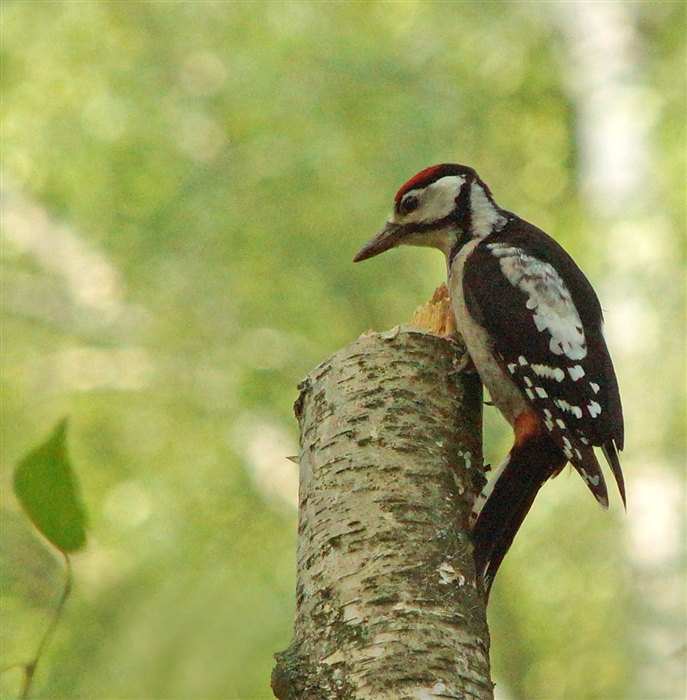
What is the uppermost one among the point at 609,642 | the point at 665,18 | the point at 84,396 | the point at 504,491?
the point at 665,18

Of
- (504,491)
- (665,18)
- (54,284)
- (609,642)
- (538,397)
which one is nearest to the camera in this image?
(504,491)

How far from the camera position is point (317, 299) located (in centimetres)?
679

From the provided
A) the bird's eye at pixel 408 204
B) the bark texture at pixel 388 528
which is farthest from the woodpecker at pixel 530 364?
the bird's eye at pixel 408 204

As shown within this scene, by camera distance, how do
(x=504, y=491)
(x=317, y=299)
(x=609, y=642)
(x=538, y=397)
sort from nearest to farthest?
1. (x=504, y=491)
2. (x=538, y=397)
3. (x=609, y=642)
4. (x=317, y=299)

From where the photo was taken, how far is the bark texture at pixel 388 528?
1.65 metres

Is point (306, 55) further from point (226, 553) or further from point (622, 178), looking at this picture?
point (226, 553)

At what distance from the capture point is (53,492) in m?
1.10

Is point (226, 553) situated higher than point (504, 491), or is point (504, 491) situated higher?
point (226, 553)

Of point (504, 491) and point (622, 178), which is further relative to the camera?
point (622, 178)

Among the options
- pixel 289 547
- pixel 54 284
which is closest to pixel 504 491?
pixel 289 547

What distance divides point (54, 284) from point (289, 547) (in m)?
2.74

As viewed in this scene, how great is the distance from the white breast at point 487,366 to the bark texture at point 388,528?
0.09 m

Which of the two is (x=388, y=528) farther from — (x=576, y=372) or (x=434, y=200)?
(x=434, y=200)

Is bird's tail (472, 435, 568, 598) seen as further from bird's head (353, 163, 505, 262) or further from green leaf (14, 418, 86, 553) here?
green leaf (14, 418, 86, 553)
